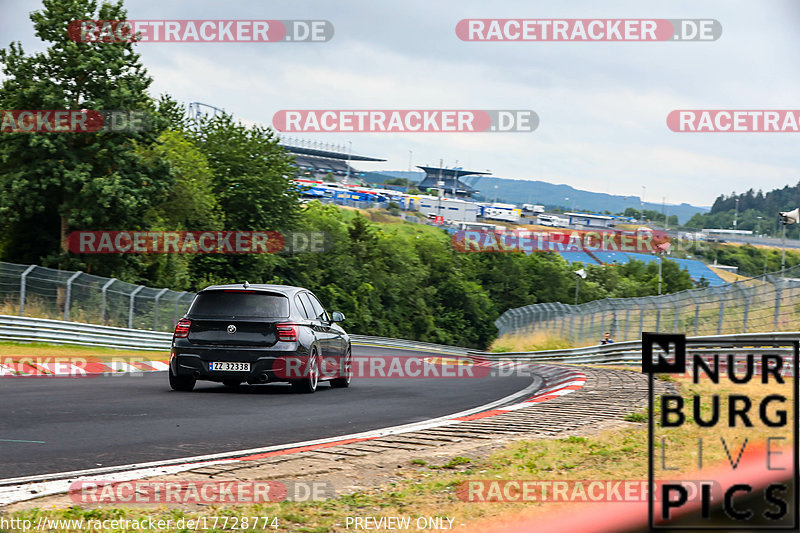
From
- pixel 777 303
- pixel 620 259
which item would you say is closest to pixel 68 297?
pixel 777 303


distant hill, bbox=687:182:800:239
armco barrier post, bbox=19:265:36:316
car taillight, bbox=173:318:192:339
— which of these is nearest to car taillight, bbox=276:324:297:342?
car taillight, bbox=173:318:192:339

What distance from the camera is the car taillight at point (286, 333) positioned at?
12203 millimetres

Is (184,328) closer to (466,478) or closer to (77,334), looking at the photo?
(466,478)

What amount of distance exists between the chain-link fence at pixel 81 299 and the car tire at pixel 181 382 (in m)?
11.5

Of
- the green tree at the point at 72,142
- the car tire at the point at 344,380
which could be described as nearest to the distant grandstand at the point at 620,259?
the green tree at the point at 72,142

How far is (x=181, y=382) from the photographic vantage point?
12531 mm

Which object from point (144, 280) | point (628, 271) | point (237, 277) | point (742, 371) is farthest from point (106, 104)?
point (628, 271)

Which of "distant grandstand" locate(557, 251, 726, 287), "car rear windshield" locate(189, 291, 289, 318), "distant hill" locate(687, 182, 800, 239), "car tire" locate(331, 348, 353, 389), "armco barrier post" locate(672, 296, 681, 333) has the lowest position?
"car tire" locate(331, 348, 353, 389)

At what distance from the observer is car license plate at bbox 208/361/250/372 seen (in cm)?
1209

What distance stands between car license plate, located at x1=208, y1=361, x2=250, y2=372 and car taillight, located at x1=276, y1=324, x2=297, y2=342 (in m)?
0.58

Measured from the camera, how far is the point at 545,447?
6.87 metres

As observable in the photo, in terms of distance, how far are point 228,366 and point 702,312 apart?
13.6 m

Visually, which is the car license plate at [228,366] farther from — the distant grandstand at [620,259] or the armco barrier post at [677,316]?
→ the distant grandstand at [620,259]

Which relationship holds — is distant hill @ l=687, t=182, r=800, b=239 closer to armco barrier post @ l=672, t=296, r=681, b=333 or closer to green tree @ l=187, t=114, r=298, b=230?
green tree @ l=187, t=114, r=298, b=230
